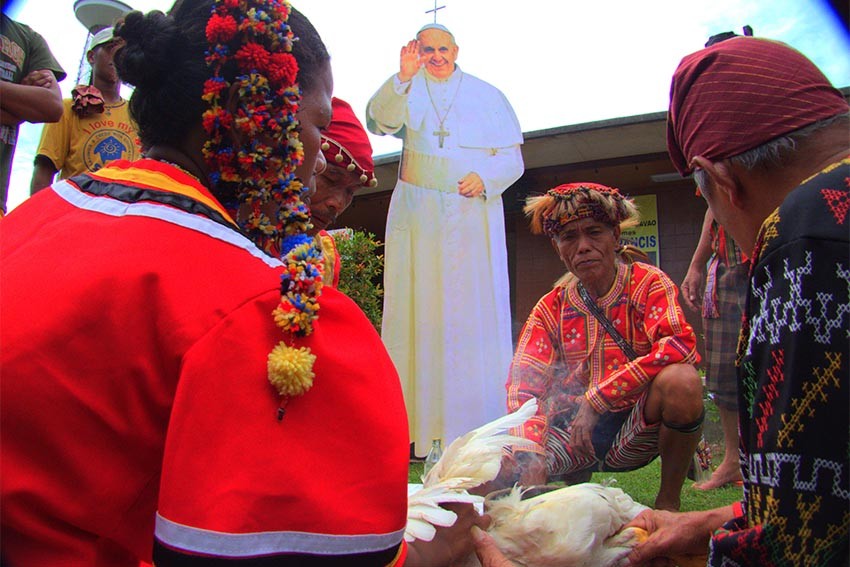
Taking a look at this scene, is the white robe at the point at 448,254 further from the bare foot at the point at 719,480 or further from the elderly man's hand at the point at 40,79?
the elderly man's hand at the point at 40,79

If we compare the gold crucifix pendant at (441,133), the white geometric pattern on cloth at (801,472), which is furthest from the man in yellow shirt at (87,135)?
the white geometric pattern on cloth at (801,472)

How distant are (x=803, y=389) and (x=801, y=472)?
16 cm

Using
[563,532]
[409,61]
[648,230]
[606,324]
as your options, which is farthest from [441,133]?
[648,230]

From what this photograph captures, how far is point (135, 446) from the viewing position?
108 cm

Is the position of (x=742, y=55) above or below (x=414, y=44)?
below

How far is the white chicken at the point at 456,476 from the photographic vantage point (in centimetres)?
186

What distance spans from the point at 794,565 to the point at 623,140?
6467mm

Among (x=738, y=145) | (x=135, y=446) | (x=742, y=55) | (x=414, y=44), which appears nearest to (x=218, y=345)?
(x=135, y=446)

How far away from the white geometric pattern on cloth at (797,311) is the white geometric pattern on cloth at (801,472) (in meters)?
0.22

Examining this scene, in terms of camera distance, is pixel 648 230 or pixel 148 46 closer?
pixel 148 46

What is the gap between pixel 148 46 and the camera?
1368 mm

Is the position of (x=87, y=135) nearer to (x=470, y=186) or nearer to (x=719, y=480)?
(x=470, y=186)

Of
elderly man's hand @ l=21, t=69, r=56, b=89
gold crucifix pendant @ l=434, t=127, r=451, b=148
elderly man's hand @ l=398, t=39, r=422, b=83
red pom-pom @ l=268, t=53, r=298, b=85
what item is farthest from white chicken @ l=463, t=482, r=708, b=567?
elderly man's hand @ l=398, t=39, r=422, b=83

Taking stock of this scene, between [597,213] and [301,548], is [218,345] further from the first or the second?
[597,213]
